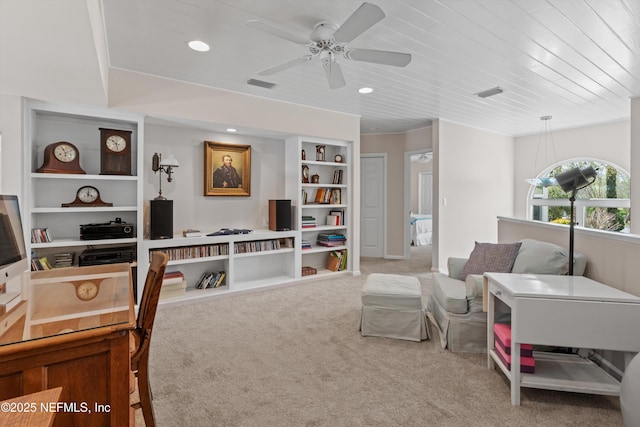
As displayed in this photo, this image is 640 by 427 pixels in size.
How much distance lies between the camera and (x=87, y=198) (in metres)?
3.33

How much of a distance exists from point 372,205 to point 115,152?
462 centimetres

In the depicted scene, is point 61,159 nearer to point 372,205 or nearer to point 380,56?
point 380,56

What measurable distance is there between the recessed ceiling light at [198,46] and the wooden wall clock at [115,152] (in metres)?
1.25

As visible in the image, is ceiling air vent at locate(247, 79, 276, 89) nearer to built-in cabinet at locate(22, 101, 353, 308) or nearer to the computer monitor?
built-in cabinet at locate(22, 101, 353, 308)

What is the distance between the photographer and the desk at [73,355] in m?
1.08

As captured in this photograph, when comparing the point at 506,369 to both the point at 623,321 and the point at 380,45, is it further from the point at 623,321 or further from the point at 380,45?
the point at 380,45

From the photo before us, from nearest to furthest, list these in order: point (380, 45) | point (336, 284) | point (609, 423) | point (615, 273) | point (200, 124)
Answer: point (609, 423) → point (615, 273) → point (380, 45) → point (200, 124) → point (336, 284)

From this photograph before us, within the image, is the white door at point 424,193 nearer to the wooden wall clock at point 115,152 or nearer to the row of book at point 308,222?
the row of book at point 308,222

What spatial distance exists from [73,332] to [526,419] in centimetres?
219

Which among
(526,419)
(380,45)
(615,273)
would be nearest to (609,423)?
(526,419)

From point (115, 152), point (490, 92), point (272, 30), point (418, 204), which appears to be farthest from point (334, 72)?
point (418, 204)

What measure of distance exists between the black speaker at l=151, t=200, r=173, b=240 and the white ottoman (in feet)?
7.47

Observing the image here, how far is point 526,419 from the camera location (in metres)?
1.79

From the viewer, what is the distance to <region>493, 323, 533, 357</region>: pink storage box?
2.03 meters
